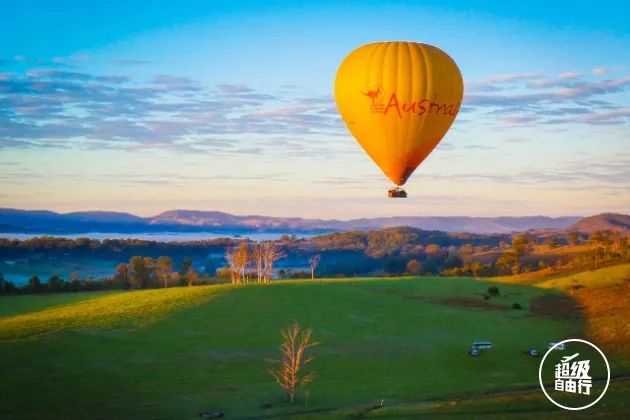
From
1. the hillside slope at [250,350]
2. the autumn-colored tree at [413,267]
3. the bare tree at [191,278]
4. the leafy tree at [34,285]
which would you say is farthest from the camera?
the autumn-colored tree at [413,267]

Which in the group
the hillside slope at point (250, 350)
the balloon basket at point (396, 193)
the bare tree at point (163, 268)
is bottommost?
the hillside slope at point (250, 350)

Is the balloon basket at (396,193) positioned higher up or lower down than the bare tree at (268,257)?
higher up

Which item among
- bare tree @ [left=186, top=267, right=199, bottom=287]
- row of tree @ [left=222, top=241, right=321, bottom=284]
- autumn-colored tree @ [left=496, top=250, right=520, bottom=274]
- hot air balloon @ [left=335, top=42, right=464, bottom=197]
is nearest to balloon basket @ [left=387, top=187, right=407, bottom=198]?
hot air balloon @ [left=335, top=42, right=464, bottom=197]

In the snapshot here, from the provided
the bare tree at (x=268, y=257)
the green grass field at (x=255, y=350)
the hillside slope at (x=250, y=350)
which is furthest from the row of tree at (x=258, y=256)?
the hillside slope at (x=250, y=350)

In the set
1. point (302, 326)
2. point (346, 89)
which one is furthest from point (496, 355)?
point (346, 89)

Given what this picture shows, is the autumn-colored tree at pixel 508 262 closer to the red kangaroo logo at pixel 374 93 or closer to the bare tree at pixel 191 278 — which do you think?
Result: the bare tree at pixel 191 278

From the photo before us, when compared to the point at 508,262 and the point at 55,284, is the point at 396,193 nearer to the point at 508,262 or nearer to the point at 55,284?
the point at 55,284

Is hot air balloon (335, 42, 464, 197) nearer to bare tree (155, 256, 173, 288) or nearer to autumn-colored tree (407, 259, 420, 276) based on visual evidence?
bare tree (155, 256, 173, 288)
